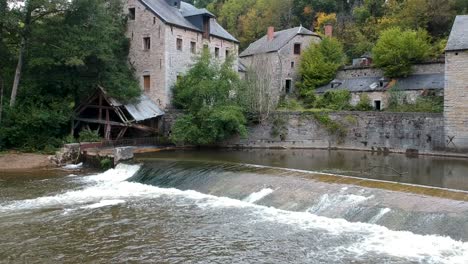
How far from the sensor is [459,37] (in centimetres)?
2262

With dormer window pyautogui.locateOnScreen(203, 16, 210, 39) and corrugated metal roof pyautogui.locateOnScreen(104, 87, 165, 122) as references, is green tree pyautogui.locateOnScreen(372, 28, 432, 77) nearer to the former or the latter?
dormer window pyautogui.locateOnScreen(203, 16, 210, 39)

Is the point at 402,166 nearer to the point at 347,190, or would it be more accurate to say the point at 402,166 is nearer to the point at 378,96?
the point at 347,190

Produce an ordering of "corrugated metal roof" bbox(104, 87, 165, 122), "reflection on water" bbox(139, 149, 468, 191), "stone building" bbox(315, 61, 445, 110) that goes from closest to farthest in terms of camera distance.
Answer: "reflection on water" bbox(139, 149, 468, 191) → "corrugated metal roof" bbox(104, 87, 165, 122) → "stone building" bbox(315, 61, 445, 110)

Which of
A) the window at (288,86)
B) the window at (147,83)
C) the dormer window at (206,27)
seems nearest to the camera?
the window at (147,83)

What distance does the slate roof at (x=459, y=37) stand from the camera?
2206 cm

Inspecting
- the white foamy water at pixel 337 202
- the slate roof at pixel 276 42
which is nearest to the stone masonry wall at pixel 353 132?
the slate roof at pixel 276 42

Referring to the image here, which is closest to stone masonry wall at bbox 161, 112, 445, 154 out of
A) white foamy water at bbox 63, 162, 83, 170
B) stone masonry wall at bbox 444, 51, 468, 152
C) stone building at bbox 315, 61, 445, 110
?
stone masonry wall at bbox 444, 51, 468, 152

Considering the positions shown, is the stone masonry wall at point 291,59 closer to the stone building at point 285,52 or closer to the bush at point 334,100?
the stone building at point 285,52

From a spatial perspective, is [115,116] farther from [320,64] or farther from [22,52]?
[320,64]

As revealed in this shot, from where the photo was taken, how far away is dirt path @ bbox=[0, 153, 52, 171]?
19562mm

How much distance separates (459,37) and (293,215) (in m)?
16.1

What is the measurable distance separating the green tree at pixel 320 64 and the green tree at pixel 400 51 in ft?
13.4

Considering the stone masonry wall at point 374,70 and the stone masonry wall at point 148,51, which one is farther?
the stone masonry wall at point 374,70

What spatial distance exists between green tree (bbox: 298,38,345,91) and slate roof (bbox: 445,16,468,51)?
11.5 meters
